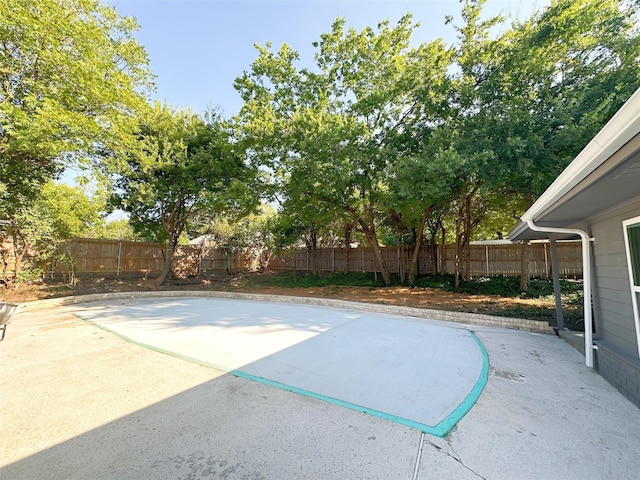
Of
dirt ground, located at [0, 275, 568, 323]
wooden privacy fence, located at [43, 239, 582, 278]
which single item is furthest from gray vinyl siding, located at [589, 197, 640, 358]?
wooden privacy fence, located at [43, 239, 582, 278]

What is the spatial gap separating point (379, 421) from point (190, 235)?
21275 mm

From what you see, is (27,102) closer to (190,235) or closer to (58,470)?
(58,470)

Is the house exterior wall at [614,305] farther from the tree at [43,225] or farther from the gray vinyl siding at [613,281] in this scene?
the tree at [43,225]

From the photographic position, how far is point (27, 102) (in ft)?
20.2

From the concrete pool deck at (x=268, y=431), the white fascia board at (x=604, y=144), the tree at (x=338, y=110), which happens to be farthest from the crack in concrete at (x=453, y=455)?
the tree at (x=338, y=110)

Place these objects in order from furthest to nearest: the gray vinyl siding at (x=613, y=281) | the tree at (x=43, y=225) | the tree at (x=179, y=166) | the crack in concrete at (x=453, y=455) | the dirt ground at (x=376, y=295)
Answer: the tree at (x=179, y=166), the tree at (x=43, y=225), the dirt ground at (x=376, y=295), the gray vinyl siding at (x=613, y=281), the crack in concrete at (x=453, y=455)

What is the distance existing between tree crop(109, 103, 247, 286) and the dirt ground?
1427 millimetres

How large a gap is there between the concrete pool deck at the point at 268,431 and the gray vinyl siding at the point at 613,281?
0.57 metres

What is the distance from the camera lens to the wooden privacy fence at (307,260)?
10.1 m

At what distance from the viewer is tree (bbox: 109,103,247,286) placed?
954 centimetres

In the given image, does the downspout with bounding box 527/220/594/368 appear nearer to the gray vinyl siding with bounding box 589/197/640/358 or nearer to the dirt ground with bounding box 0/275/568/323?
the gray vinyl siding with bounding box 589/197/640/358

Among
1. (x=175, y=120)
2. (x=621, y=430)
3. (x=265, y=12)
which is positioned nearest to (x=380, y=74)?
(x=265, y=12)

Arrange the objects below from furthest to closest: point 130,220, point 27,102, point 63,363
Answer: point 130,220
point 27,102
point 63,363

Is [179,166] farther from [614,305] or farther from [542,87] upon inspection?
[614,305]
